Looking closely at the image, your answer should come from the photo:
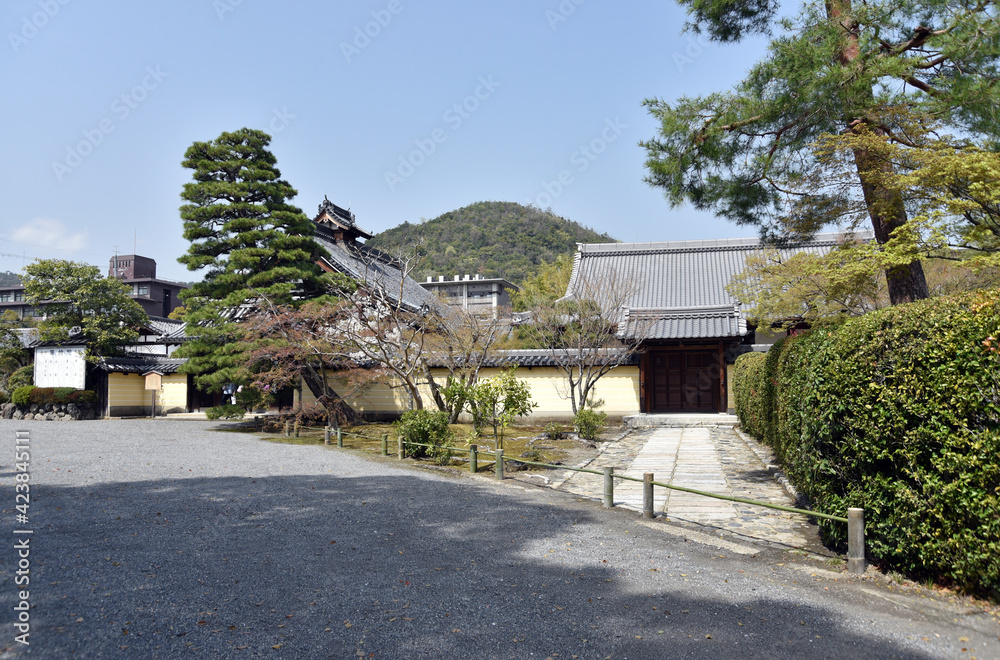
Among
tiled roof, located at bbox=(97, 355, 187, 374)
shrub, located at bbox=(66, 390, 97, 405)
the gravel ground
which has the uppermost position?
tiled roof, located at bbox=(97, 355, 187, 374)

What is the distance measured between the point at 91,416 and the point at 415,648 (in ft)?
78.4

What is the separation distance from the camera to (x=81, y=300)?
22.8 metres

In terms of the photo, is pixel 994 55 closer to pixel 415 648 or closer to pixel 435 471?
pixel 415 648

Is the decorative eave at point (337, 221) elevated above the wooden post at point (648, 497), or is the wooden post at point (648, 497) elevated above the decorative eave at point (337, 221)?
the decorative eave at point (337, 221)

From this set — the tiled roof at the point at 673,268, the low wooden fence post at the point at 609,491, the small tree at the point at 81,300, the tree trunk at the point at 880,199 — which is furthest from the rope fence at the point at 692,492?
the small tree at the point at 81,300

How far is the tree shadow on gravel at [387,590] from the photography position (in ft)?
11.7

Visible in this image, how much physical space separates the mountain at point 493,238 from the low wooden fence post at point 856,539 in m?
55.7

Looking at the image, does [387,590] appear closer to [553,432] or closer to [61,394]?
[553,432]

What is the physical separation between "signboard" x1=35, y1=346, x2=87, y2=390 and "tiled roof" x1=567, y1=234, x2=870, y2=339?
743 inches

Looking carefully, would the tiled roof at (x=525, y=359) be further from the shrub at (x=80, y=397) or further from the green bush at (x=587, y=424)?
the shrub at (x=80, y=397)

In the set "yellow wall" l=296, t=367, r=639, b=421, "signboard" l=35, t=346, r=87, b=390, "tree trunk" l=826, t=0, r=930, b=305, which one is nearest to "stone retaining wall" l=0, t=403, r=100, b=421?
"signboard" l=35, t=346, r=87, b=390

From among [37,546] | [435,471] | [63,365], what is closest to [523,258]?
[63,365]

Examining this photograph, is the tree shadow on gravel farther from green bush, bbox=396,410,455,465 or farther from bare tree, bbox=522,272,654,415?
bare tree, bbox=522,272,654,415

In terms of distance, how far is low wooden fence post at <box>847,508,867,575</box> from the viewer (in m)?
4.82
